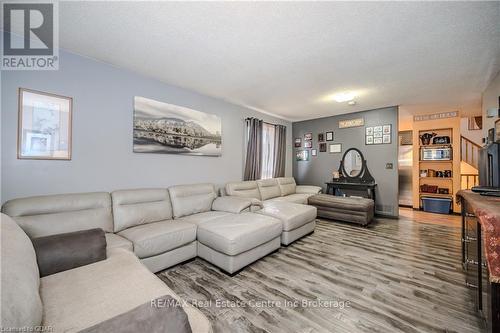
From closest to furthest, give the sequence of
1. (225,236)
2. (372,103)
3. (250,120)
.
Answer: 1. (225,236)
2. (372,103)
3. (250,120)

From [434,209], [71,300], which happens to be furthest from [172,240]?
[434,209]

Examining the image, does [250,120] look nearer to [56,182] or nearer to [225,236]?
[225,236]

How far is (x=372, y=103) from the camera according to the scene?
4.20 metres

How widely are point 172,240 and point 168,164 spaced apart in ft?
4.47

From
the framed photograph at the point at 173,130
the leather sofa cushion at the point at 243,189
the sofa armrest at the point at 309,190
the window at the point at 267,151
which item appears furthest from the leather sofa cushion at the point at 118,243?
the sofa armrest at the point at 309,190

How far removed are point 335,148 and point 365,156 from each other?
73 centimetres

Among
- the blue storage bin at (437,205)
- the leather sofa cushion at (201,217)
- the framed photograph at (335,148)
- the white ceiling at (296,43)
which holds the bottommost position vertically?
the blue storage bin at (437,205)

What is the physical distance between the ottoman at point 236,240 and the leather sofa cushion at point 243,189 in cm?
108

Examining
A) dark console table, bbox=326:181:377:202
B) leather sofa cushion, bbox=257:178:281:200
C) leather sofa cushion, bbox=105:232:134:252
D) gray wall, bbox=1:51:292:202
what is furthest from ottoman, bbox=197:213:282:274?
dark console table, bbox=326:181:377:202

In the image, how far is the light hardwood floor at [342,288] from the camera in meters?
1.52

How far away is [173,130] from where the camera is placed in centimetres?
320

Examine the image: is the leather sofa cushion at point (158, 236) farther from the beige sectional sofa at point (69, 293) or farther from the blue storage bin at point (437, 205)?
the blue storage bin at point (437, 205)

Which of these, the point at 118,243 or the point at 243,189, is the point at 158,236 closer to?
the point at 118,243

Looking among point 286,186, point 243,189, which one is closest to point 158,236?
point 243,189
